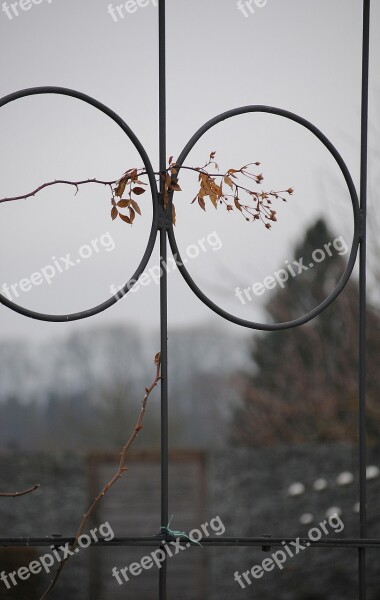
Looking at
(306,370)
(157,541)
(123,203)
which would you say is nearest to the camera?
(157,541)

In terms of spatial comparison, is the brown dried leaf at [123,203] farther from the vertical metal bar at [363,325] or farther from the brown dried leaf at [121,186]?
the vertical metal bar at [363,325]

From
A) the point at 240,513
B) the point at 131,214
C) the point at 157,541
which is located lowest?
the point at 240,513

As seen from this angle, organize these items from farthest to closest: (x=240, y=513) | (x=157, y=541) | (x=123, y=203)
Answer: (x=240, y=513), (x=123, y=203), (x=157, y=541)

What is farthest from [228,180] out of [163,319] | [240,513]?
[240,513]

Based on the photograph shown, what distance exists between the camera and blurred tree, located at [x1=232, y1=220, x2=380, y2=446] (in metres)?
11.0

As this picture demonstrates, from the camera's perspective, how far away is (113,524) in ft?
24.7

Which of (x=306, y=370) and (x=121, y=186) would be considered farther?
(x=306, y=370)

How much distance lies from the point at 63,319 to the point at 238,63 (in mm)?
3491

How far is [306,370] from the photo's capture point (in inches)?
492

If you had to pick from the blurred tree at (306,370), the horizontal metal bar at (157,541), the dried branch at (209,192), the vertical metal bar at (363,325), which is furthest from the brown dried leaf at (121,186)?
the blurred tree at (306,370)

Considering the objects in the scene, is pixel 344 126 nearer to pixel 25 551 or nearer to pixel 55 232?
pixel 55 232

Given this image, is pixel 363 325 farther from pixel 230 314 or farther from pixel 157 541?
pixel 157 541

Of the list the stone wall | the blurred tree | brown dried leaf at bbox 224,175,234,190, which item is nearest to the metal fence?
brown dried leaf at bbox 224,175,234,190

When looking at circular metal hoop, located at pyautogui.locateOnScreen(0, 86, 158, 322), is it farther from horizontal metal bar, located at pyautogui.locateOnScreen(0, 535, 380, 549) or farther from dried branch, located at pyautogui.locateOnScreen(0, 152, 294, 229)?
horizontal metal bar, located at pyautogui.locateOnScreen(0, 535, 380, 549)
